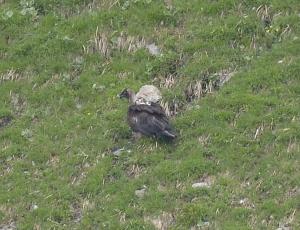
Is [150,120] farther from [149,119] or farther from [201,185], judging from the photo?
[201,185]

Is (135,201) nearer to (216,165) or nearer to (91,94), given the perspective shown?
(216,165)

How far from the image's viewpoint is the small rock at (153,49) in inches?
713

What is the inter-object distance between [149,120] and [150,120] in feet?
0.06

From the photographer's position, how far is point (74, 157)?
15.3 metres

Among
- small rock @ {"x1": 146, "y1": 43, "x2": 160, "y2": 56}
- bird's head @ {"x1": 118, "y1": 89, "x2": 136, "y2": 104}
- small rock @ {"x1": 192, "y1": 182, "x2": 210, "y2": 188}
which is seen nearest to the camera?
small rock @ {"x1": 192, "y1": 182, "x2": 210, "y2": 188}

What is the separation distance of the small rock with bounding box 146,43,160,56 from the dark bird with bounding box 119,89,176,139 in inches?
99.6

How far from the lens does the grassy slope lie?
13742mm

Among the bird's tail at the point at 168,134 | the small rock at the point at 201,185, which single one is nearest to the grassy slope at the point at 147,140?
the small rock at the point at 201,185

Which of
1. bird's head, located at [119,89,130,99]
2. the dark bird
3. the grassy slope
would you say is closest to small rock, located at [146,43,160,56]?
the grassy slope

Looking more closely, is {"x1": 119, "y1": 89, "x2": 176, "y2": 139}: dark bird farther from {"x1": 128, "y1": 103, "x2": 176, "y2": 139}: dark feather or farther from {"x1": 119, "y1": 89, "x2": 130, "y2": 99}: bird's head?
→ {"x1": 119, "y1": 89, "x2": 130, "y2": 99}: bird's head

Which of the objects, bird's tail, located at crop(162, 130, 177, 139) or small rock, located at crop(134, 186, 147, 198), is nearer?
small rock, located at crop(134, 186, 147, 198)

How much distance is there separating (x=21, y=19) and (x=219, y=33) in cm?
486

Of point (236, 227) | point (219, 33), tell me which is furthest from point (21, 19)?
point (236, 227)

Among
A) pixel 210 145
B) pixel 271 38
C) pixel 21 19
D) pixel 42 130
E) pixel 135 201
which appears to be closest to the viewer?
pixel 135 201
